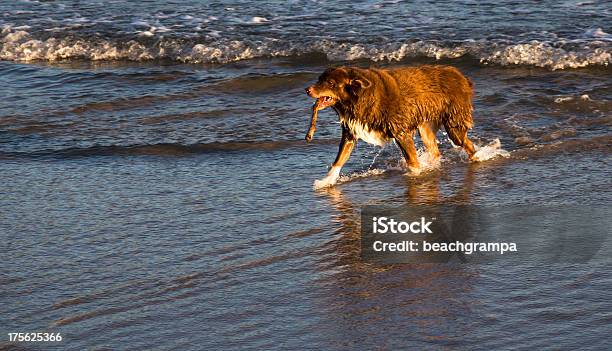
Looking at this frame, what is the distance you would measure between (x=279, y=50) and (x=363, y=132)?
6378 mm

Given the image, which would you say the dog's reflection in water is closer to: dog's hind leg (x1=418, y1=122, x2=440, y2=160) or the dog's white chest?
the dog's white chest

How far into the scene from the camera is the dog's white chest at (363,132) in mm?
10969

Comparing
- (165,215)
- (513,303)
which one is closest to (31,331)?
(165,215)

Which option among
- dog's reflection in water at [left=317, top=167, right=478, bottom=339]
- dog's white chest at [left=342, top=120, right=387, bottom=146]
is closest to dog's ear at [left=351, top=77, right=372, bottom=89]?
dog's white chest at [left=342, top=120, right=387, bottom=146]

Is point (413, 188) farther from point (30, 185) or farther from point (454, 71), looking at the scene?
point (30, 185)

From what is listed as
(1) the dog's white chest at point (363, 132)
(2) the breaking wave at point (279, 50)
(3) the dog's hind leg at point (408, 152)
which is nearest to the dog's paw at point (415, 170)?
(3) the dog's hind leg at point (408, 152)

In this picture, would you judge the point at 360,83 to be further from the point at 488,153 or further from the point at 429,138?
the point at 488,153

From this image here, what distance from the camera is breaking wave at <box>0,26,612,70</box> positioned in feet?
51.7

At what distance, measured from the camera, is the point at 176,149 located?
12203mm

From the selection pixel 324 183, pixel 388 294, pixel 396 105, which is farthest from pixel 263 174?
pixel 388 294

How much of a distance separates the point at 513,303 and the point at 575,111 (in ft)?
19.9

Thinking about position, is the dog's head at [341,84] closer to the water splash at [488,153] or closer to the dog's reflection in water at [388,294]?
→ the water splash at [488,153]

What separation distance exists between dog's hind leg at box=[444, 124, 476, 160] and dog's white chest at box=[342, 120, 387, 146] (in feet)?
2.70

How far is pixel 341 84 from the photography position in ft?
35.1
